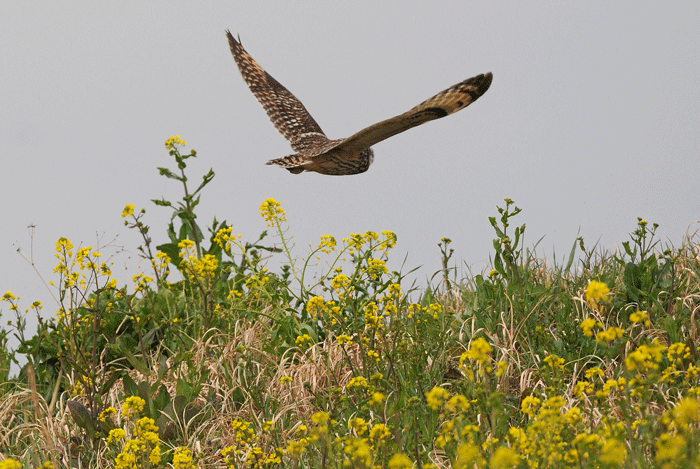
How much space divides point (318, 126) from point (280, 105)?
0.52 meters

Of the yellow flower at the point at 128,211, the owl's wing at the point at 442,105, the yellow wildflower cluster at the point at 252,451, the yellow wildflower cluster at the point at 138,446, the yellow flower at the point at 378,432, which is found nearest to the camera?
the yellow flower at the point at 378,432

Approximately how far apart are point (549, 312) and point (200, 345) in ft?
7.95

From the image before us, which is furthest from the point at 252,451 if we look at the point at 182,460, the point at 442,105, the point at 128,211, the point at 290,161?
the point at 290,161

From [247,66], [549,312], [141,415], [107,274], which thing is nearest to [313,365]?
[141,415]

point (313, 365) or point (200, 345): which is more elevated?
point (200, 345)

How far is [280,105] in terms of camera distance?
25.6 ft

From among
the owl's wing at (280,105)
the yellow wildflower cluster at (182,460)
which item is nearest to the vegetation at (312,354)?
the yellow wildflower cluster at (182,460)

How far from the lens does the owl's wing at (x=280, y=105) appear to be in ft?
23.8

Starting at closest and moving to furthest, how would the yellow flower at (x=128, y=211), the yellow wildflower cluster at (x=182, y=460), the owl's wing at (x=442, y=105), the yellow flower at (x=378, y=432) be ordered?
the yellow flower at (x=378, y=432)
the yellow wildflower cluster at (x=182, y=460)
the owl's wing at (x=442, y=105)
the yellow flower at (x=128, y=211)

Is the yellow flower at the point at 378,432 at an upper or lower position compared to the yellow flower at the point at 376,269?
lower

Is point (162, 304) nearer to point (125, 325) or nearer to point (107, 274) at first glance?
point (125, 325)

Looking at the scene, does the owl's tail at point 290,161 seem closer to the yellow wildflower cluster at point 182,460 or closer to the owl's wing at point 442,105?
the owl's wing at point 442,105

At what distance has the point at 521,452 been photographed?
8.27 ft

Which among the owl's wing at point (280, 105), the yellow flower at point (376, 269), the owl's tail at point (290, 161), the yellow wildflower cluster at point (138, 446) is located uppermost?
the owl's wing at point (280, 105)
